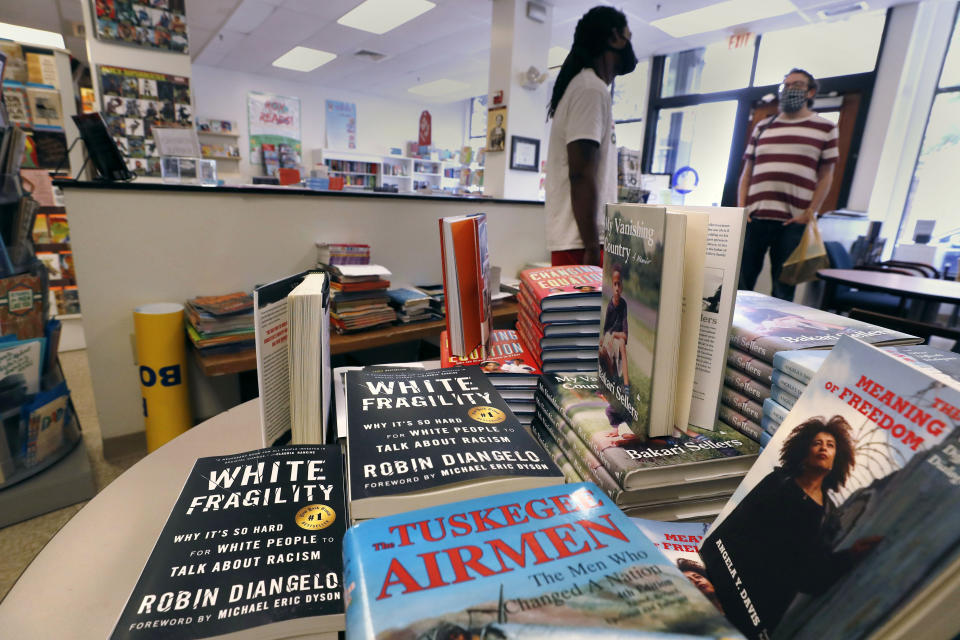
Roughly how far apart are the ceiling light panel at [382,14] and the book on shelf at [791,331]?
501cm

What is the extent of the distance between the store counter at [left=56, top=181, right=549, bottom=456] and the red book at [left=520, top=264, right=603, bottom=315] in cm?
162

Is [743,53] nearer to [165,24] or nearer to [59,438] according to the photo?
[165,24]

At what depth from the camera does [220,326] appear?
1.82 meters

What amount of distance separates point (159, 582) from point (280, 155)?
935 centimetres

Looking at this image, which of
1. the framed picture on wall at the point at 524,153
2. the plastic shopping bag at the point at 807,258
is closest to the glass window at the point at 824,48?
the framed picture on wall at the point at 524,153

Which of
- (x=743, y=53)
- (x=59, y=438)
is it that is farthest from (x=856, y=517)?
(x=743, y=53)

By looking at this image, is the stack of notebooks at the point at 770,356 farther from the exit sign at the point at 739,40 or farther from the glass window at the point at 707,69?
the glass window at the point at 707,69

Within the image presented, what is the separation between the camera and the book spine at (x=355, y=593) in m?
0.30

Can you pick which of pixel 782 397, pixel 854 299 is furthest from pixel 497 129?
pixel 782 397

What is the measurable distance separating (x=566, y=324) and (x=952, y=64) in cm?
615

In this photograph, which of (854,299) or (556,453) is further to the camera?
(854,299)

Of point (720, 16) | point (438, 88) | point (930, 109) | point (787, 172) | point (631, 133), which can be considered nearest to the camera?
point (787, 172)

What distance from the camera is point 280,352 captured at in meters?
0.69

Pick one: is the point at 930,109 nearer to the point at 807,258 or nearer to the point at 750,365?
the point at 807,258
